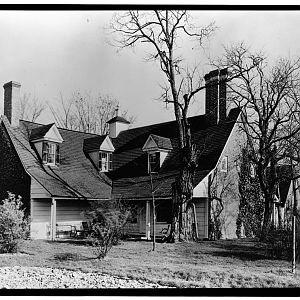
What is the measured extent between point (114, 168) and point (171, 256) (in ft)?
12.6

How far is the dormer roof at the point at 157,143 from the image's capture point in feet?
33.3

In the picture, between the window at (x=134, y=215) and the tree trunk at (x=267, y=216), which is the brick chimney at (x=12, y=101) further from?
the tree trunk at (x=267, y=216)

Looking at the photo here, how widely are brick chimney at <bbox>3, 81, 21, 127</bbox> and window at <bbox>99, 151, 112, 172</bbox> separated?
2.43 m

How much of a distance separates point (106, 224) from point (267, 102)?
161 inches

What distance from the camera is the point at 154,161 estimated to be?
411 inches

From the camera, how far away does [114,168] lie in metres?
11.8

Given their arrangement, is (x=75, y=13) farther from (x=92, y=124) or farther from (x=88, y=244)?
(x=88, y=244)

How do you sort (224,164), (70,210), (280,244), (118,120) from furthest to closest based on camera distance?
(224,164) < (70,210) < (118,120) < (280,244)

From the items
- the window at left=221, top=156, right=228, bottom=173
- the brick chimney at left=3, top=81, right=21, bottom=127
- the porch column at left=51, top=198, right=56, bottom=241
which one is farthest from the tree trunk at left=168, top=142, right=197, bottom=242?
the brick chimney at left=3, top=81, right=21, bottom=127

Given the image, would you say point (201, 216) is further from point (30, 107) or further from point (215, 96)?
point (30, 107)

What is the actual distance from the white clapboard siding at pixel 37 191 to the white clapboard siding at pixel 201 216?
11.9ft

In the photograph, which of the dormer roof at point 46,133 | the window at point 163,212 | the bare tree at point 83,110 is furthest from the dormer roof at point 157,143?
the dormer roof at point 46,133

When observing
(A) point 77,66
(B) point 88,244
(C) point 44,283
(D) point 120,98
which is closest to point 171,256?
(B) point 88,244

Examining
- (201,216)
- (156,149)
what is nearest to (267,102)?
(156,149)
